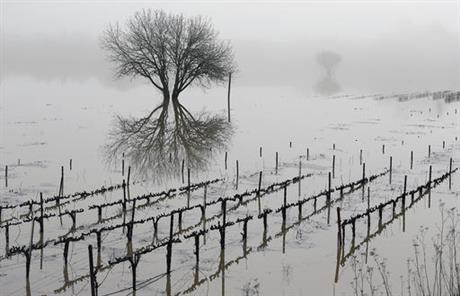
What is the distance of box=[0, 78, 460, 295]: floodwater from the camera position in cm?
872

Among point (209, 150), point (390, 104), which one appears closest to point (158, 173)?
point (209, 150)

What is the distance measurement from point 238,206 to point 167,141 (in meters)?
11.5

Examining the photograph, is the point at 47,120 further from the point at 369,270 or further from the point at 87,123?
the point at 369,270

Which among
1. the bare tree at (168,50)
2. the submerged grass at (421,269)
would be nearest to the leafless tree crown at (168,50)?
the bare tree at (168,50)

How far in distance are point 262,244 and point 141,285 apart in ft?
9.60

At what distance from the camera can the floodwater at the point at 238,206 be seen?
8719 millimetres

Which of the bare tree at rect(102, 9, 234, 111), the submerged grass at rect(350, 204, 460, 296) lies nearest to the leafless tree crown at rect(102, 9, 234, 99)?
→ the bare tree at rect(102, 9, 234, 111)

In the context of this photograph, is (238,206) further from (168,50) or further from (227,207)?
(168,50)

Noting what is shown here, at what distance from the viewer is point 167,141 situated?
24469 millimetres

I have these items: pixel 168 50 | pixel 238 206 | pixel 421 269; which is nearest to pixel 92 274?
pixel 421 269

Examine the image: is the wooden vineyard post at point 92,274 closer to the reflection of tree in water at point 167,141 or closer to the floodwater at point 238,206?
the floodwater at point 238,206

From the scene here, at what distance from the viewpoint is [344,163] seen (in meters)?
20.2

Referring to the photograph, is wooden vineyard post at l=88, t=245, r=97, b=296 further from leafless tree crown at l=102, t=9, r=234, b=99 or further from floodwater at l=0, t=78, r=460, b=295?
leafless tree crown at l=102, t=9, r=234, b=99

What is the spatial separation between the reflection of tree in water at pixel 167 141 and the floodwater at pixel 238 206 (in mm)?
726
